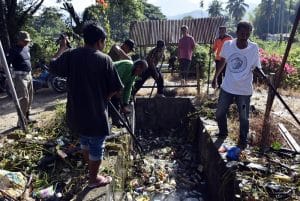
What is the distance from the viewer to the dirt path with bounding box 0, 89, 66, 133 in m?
6.79

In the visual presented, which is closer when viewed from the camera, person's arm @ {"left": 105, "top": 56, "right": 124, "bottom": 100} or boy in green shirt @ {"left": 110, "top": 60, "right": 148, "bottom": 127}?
person's arm @ {"left": 105, "top": 56, "right": 124, "bottom": 100}

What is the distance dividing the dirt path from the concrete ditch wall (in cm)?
240

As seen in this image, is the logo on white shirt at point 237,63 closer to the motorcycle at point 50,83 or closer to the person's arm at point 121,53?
the person's arm at point 121,53

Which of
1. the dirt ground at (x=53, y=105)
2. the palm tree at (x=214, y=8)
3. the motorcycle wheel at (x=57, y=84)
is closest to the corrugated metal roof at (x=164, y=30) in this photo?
the dirt ground at (x=53, y=105)

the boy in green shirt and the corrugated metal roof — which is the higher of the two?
the corrugated metal roof

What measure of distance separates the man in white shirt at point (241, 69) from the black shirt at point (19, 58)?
3486 mm

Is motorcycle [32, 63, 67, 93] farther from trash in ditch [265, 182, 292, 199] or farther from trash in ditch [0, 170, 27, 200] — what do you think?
trash in ditch [265, 182, 292, 199]

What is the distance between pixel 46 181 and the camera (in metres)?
3.95

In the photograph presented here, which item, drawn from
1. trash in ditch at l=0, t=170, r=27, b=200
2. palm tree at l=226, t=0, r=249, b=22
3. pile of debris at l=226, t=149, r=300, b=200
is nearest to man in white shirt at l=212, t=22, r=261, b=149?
pile of debris at l=226, t=149, r=300, b=200

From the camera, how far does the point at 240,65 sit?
4.81m

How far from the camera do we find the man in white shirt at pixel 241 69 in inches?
186

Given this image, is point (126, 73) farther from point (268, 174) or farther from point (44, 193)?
point (268, 174)

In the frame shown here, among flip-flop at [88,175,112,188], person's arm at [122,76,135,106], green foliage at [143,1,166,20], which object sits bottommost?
flip-flop at [88,175,112,188]

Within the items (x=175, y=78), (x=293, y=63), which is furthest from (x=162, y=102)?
(x=293, y=63)
